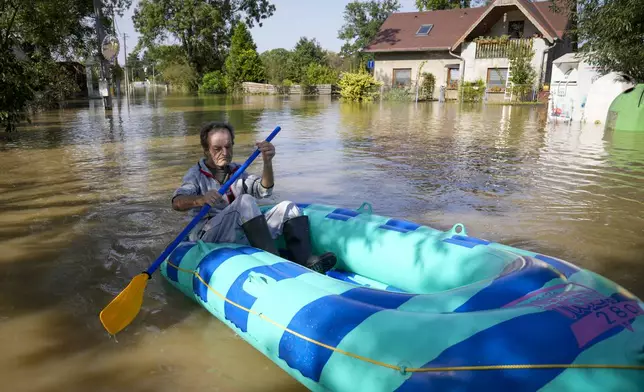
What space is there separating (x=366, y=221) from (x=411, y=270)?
0.55 meters

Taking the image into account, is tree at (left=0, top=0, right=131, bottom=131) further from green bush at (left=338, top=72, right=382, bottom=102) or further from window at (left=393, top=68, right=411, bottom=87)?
window at (left=393, top=68, right=411, bottom=87)

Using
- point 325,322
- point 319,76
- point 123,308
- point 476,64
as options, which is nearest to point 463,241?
point 325,322

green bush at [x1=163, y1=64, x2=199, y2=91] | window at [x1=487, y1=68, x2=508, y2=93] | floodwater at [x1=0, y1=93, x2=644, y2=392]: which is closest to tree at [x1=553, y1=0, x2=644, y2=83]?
floodwater at [x1=0, y1=93, x2=644, y2=392]

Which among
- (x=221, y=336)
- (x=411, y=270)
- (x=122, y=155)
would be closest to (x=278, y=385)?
(x=221, y=336)

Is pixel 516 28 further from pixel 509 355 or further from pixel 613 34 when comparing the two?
pixel 509 355

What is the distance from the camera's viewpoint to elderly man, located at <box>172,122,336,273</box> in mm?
3148

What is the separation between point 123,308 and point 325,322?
4.25 feet

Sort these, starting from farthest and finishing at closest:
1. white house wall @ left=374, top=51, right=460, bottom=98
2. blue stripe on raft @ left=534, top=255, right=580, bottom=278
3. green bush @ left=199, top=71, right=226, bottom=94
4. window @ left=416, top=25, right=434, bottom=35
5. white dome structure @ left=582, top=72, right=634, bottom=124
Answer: green bush @ left=199, top=71, right=226, bottom=94 < window @ left=416, top=25, right=434, bottom=35 < white house wall @ left=374, top=51, right=460, bottom=98 < white dome structure @ left=582, top=72, right=634, bottom=124 < blue stripe on raft @ left=534, top=255, right=580, bottom=278

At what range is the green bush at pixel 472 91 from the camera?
22.2 m

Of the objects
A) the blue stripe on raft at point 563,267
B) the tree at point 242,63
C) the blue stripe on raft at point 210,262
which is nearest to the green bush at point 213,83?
the tree at point 242,63

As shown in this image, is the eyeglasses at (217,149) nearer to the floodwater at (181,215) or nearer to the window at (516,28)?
the floodwater at (181,215)

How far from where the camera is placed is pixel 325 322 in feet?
7.04

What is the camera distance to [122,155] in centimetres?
Result: 842

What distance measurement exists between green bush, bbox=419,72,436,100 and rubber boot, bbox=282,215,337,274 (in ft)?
73.7
